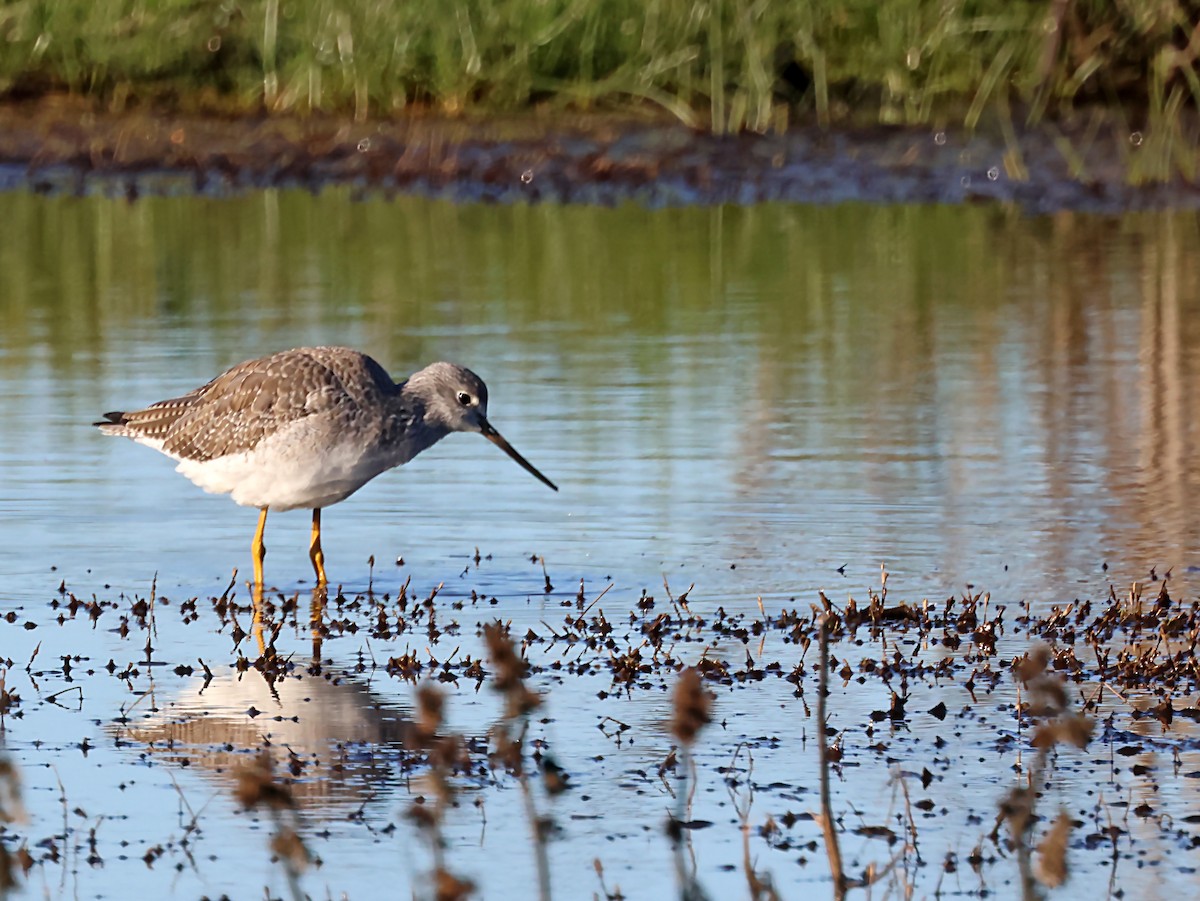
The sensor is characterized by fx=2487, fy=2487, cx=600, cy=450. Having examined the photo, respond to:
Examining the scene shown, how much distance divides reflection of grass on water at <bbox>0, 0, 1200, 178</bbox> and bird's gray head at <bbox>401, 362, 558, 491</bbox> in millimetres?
14134

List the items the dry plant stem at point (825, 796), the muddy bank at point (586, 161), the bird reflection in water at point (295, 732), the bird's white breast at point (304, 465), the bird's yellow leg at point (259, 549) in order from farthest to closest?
1. the muddy bank at point (586, 161)
2. the bird's yellow leg at point (259, 549)
3. the bird's white breast at point (304, 465)
4. the bird reflection in water at point (295, 732)
5. the dry plant stem at point (825, 796)

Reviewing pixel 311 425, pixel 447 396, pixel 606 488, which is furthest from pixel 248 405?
pixel 606 488

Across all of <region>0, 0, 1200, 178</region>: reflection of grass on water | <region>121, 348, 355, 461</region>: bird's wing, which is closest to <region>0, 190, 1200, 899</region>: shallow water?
<region>121, 348, 355, 461</region>: bird's wing

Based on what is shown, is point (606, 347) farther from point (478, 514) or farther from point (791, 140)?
point (791, 140)

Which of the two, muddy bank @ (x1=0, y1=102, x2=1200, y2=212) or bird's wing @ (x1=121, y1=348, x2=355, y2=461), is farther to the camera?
muddy bank @ (x1=0, y1=102, x2=1200, y2=212)

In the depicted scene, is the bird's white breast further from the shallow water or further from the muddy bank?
the muddy bank

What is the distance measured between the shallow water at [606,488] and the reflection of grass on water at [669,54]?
2.42 meters

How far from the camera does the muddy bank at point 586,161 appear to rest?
2252cm

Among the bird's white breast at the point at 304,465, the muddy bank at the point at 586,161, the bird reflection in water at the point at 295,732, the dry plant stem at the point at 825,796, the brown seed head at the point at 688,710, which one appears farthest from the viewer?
the muddy bank at the point at 586,161

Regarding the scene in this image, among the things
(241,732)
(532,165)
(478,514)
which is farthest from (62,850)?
(532,165)

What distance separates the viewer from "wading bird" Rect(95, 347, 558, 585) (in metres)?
9.30

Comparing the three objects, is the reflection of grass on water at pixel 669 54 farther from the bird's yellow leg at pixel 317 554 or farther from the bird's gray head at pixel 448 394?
the bird's yellow leg at pixel 317 554

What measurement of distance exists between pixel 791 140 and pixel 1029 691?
674 inches

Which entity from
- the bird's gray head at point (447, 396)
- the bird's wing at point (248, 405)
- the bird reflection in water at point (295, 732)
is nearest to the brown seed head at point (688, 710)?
the bird reflection in water at point (295, 732)
